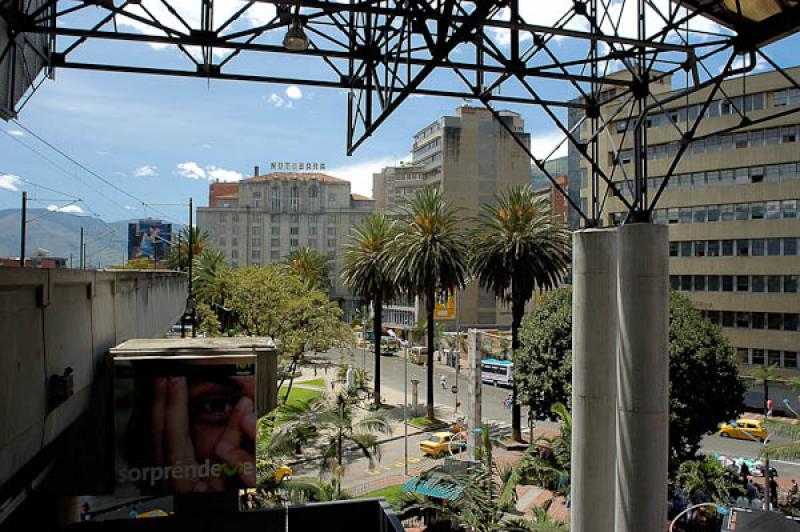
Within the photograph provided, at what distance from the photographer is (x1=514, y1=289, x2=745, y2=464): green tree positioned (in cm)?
2142

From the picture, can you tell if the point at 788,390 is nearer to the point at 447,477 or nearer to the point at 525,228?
the point at 525,228

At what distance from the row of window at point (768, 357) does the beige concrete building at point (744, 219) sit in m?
0.05

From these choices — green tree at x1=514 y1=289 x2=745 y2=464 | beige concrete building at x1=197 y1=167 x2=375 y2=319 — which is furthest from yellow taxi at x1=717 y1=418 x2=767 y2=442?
beige concrete building at x1=197 y1=167 x2=375 y2=319

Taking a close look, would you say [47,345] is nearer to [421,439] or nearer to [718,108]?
[421,439]

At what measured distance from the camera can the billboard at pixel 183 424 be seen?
33.3 ft

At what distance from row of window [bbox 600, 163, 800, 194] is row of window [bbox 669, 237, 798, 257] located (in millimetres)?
3666

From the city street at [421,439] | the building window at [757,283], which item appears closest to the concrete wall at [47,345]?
the city street at [421,439]

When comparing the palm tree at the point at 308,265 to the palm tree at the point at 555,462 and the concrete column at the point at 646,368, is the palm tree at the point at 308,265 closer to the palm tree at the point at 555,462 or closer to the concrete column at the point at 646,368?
the palm tree at the point at 555,462

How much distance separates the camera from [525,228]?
29.7m

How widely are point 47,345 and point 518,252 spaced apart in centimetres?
2400

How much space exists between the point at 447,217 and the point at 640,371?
2520 centimetres

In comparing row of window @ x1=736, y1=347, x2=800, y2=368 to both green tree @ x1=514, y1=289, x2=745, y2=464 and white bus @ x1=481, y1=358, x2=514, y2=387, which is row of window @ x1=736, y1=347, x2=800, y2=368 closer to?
green tree @ x1=514, y1=289, x2=745, y2=464

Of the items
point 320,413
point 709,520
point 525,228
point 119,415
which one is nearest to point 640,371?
point 119,415

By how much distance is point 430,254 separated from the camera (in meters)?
33.0
